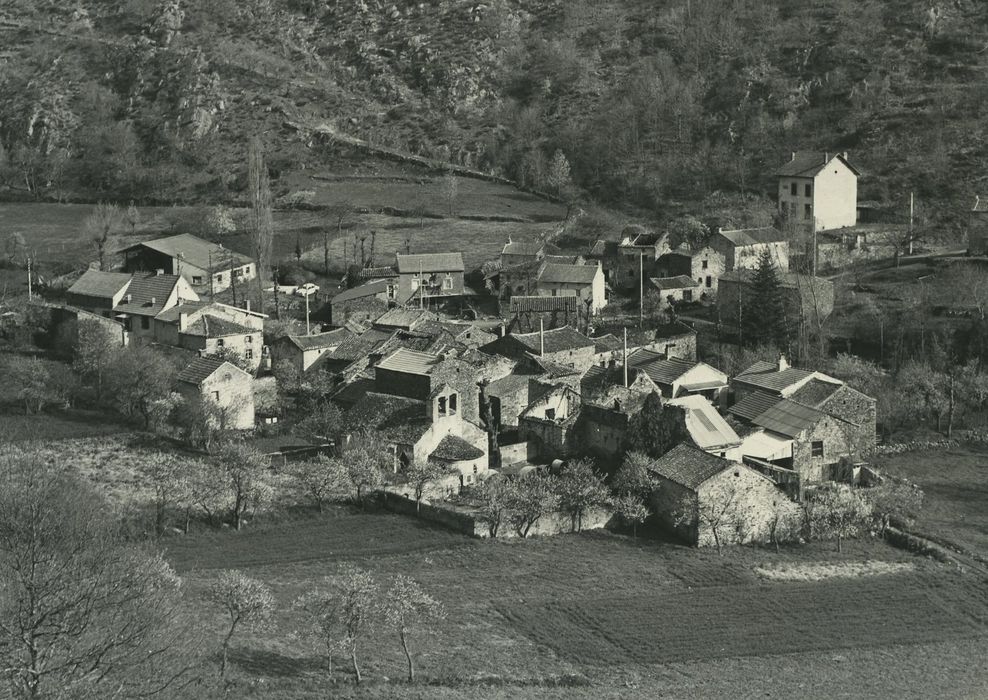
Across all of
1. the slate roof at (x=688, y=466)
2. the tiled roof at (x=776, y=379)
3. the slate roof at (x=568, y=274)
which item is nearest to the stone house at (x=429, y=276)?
the slate roof at (x=568, y=274)

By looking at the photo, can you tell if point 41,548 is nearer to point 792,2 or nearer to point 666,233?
point 666,233

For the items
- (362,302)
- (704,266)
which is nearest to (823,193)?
(704,266)

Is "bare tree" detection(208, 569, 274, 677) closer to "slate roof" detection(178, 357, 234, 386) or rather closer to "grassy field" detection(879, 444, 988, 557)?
"slate roof" detection(178, 357, 234, 386)

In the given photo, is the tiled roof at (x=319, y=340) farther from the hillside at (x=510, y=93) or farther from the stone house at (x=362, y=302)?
the hillside at (x=510, y=93)

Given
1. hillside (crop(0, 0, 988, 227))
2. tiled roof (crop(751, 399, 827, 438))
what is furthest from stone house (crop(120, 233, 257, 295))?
tiled roof (crop(751, 399, 827, 438))

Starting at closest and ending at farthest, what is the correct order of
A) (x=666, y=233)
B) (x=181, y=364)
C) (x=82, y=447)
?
(x=82, y=447) < (x=181, y=364) < (x=666, y=233)

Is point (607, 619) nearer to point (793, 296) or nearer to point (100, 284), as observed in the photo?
point (793, 296)

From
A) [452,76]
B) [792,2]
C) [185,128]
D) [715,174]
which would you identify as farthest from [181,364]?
[792,2]
